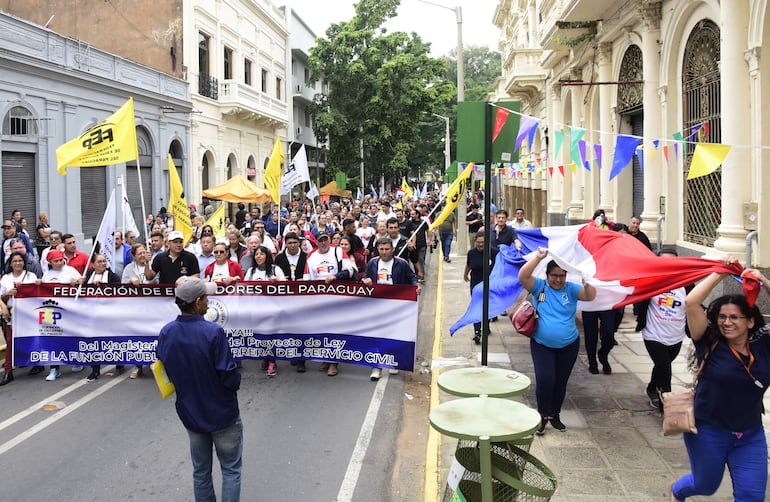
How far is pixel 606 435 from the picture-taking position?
626 centimetres

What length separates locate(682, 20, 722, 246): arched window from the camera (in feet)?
38.8

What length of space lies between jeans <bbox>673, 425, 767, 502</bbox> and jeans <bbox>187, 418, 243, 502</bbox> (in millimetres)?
2915

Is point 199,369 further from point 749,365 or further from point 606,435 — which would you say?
point 606,435

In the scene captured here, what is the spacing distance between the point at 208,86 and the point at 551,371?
26469 millimetres

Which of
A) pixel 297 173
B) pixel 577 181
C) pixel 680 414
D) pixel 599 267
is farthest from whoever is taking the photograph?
pixel 577 181

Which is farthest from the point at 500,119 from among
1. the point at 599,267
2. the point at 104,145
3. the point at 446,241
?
the point at 446,241

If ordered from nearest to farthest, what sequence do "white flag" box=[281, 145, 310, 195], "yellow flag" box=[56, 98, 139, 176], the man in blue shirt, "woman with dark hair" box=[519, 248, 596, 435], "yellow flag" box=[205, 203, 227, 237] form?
the man in blue shirt
"woman with dark hair" box=[519, 248, 596, 435]
"yellow flag" box=[56, 98, 139, 176]
"yellow flag" box=[205, 203, 227, 237]
"white flag" box=[281, 145, 310, 195]

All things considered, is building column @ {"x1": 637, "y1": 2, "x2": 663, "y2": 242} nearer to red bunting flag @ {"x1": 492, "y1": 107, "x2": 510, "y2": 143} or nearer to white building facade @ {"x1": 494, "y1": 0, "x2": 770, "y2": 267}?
white building facade @ {"x1": 494, "y1": 0, "x2": 770, "y2": 267}

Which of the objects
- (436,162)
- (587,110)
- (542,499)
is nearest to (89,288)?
(542,499)

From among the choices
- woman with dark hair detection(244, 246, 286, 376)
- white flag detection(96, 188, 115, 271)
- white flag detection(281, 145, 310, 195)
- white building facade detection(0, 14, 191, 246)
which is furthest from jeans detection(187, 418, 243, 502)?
white building facade detection(0, 14, 191, 246)

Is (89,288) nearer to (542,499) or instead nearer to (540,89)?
(542,499)

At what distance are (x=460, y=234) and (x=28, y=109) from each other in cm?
1253

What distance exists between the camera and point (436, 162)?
67562 millimetres

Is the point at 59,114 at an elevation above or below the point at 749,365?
above
